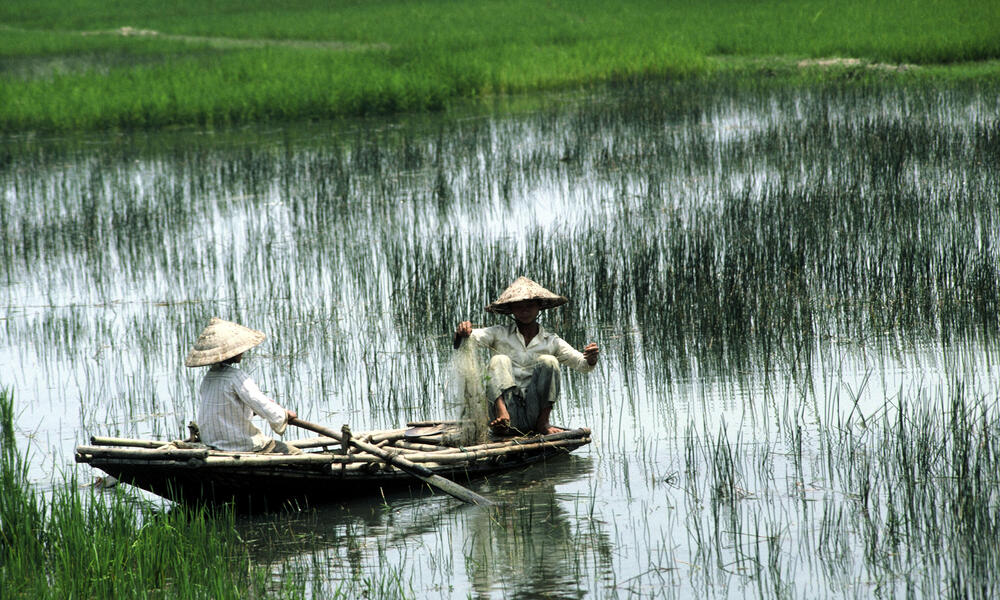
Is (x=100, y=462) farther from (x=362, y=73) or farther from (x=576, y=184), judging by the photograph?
(x=362, y=73)

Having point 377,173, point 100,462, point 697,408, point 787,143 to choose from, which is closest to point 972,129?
point 787,143

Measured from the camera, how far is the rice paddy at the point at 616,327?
450 centimetres

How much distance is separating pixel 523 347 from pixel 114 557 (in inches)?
95.3

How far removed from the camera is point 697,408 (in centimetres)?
611

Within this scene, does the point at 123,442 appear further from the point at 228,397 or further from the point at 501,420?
the point at 501,420

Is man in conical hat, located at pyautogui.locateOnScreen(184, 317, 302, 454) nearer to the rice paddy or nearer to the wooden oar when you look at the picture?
the wooden oar

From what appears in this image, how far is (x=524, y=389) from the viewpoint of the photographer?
19.1ft

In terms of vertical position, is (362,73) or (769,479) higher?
(362,73)

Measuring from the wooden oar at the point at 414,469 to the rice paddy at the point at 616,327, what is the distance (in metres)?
0.08

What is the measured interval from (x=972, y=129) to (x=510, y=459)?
350 inches

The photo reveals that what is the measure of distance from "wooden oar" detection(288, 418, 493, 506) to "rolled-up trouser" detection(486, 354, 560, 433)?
0.70 m

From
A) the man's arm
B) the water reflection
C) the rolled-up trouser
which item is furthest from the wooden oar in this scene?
the man's arm

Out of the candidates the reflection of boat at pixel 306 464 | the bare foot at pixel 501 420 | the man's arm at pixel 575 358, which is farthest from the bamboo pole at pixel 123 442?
the man's arm at pixel 575 358

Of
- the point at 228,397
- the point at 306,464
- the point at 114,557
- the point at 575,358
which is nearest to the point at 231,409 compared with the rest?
the point at 228,397
